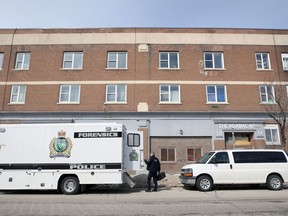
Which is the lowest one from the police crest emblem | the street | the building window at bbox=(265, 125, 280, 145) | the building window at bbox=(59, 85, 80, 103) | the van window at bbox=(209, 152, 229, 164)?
the street

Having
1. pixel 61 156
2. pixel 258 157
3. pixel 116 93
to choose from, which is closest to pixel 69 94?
pixel 116 93

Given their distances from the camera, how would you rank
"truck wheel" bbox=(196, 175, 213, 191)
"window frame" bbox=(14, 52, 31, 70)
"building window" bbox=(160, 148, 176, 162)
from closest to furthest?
"truck wheel" bbox=(196, 175, 213, 191), "building window" bbox=(160, 148, 176, 162), "window frame" bbox=(14, 52, 31, 70)

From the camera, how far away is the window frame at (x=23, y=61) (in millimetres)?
22141

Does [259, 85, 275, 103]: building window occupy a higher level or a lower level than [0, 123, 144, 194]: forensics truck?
higher

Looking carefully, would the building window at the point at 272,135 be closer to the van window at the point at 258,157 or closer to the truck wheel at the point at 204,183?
the van window at the point at 258,157

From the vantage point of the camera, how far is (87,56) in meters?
22.0

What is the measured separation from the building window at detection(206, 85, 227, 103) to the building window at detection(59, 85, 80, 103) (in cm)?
1093

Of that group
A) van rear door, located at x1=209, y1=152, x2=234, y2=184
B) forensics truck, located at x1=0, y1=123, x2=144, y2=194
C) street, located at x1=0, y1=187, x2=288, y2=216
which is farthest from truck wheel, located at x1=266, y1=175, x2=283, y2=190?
forensics truck, located at x1=0, y1=123, x2=144, y2=194

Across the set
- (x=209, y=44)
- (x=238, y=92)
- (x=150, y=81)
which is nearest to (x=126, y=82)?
(x=150, y=81)

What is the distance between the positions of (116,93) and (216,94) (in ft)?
27.5

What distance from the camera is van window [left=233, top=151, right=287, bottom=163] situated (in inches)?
503

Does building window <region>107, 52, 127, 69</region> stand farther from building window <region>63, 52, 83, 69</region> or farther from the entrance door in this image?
the entrance door

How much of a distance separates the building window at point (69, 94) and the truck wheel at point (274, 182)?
49.1ft

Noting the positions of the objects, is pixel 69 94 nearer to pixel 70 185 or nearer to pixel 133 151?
pixel 133 151
